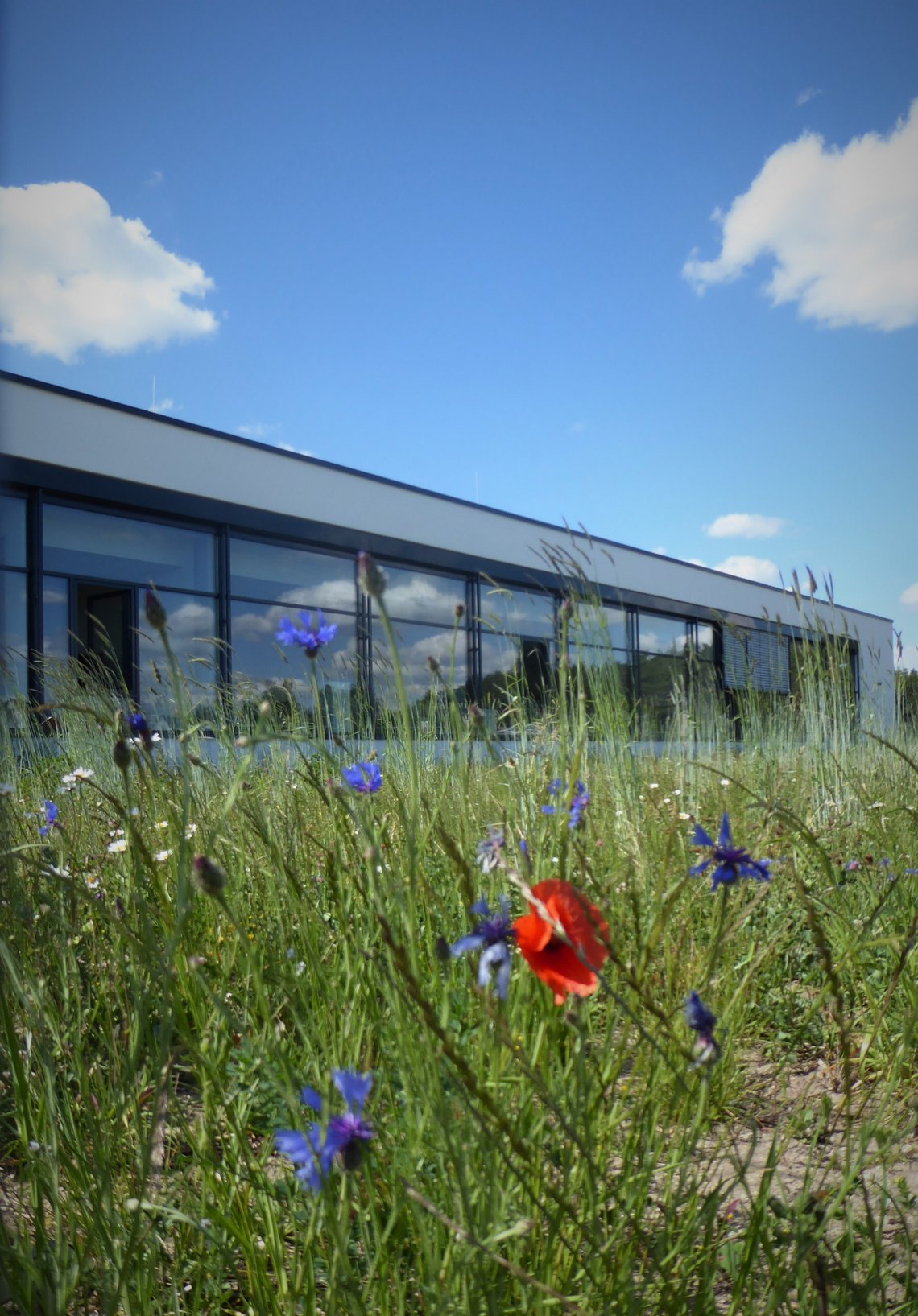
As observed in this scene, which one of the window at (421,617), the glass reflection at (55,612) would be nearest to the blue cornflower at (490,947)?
Result: the glass reflection at (55,612)

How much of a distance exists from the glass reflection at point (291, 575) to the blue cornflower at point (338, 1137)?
10.7 metres

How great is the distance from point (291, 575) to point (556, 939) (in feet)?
37.4

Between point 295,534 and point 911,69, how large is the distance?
32.4 ft

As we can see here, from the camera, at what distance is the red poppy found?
26.7 inches

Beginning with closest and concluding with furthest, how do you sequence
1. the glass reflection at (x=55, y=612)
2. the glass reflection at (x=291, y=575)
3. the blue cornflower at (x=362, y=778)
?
the blue cornflower at (x=362, y=778), the glass reflection at (x=55, y=612), the glass reflection at (x=291, y=575)

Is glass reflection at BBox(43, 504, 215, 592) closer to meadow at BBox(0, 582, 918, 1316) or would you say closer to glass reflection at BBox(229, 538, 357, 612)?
glass reflection at BBox(229, 538, 357, 612)

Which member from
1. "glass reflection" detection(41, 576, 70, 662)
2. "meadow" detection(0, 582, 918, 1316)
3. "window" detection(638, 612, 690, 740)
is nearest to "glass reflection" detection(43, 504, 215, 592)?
"glass reflection" detection(41, 576, 70, 662)

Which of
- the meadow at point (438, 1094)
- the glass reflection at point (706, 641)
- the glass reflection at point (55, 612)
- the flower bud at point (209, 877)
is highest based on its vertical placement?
the glass reflection at point (706, 641)

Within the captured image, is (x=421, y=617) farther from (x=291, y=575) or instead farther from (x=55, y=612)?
(x=55, y=612)

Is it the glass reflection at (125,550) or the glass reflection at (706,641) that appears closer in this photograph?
the glass reflection at (125,550)

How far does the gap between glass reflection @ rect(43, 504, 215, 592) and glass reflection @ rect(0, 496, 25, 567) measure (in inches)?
12.9

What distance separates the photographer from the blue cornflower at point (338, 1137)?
52 centimetres

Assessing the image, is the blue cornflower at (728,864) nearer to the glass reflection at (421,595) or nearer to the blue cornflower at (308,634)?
the blue cornflower at (308,634)

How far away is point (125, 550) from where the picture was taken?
9914mm
